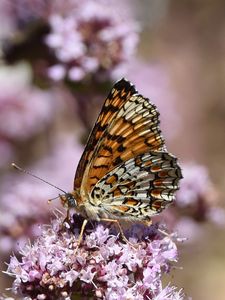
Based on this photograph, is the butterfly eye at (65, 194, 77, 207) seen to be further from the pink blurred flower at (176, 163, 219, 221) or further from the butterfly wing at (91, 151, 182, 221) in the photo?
the pink blurred flower at (176, 163, 219, 221)

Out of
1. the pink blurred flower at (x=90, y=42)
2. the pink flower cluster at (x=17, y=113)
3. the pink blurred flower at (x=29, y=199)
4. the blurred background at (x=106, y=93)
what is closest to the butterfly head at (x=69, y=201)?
the blurred background at (x=106, y=93)

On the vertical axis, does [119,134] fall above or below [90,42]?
below

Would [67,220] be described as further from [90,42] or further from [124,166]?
[90,42]

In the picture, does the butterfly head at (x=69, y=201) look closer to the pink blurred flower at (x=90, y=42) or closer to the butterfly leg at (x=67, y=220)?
the butterfly leg at (x=67, y=220)

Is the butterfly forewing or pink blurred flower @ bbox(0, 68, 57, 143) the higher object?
pink blurred flower @ bbox(0, 68, 57, 143)

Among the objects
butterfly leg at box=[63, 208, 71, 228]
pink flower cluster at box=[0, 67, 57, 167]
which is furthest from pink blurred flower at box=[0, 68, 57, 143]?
butterfly leg at box=[63, 208, 71, 228]

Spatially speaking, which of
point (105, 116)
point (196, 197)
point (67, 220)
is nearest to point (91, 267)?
point (67, 220)
